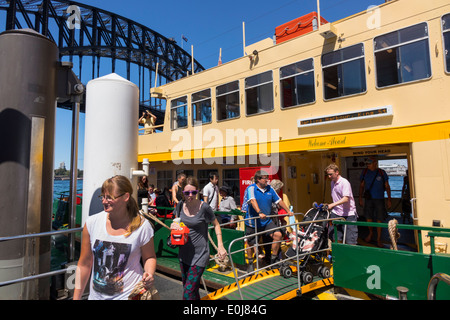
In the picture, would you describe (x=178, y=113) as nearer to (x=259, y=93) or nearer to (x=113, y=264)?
(x=259, y=93)

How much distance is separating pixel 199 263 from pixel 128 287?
3.82 feet

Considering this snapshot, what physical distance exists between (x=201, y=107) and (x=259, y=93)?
2.86 m

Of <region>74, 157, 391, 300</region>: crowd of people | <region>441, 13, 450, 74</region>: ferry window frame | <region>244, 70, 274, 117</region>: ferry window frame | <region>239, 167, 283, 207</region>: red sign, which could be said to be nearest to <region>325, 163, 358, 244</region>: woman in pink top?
<region>74, 157, 391, 300</region>: crowd of people

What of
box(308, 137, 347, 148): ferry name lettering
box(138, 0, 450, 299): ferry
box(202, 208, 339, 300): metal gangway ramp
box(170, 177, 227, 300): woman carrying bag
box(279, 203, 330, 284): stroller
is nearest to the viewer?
box(170, 177, 227, 300): woman carrying bag

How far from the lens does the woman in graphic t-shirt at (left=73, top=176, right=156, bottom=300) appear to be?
204 cm

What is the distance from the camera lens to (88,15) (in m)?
37.3

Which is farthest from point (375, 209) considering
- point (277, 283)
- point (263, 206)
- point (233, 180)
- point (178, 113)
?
point (178, 113)

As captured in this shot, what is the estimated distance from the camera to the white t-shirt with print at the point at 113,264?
203 cm

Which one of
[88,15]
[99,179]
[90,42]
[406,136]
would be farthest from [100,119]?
[88,15]

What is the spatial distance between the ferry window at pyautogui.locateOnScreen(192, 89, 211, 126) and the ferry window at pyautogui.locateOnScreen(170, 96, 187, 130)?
550 millimetres

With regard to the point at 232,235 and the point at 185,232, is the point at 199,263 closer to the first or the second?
the point at 185,232

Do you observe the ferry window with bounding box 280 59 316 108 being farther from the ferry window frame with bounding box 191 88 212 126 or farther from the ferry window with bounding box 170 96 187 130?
the ferry window with bounding box 170 96 187 130

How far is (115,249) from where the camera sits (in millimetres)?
2049

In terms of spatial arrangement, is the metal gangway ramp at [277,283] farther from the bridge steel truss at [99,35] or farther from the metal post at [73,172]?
the bridge steel truss at [99,35]
